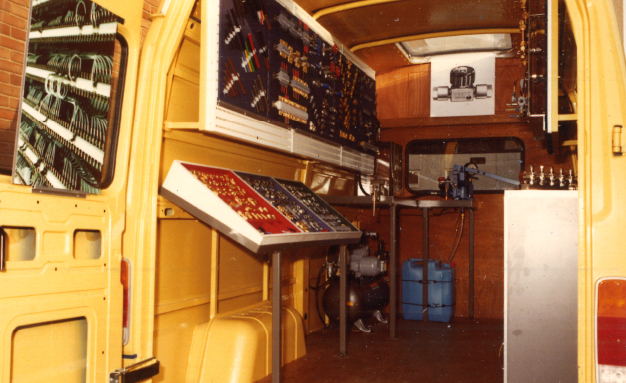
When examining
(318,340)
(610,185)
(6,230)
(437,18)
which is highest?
(437,18)

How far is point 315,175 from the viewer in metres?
5.85

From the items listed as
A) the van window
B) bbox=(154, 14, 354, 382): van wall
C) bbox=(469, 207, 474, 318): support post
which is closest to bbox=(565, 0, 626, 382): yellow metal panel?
bbox=(154, 14, 354, 382): van wall

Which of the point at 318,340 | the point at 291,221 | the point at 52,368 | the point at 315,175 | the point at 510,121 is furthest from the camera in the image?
the point at 510,121

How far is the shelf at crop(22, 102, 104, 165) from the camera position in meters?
2.09

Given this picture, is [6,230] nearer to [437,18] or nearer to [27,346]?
[27,346]

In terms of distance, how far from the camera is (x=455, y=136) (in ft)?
23.8

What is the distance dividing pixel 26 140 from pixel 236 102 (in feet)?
5.80

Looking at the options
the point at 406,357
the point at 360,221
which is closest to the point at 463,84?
the point at 360,221

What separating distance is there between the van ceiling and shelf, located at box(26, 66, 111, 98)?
2770 mm

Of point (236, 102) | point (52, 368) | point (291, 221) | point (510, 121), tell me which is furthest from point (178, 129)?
point (510, 121)

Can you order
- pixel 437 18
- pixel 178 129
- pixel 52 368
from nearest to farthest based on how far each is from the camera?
pixel 52 368 → pixel 178 129 → pixel 437 18

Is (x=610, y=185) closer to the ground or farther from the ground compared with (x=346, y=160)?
closer to the ground

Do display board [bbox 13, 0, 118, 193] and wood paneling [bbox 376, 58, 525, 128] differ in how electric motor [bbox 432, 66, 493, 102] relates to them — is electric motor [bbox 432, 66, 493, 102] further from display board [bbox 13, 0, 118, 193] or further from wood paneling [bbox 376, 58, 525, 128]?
display board [bbox 13, 0, 118, 193]

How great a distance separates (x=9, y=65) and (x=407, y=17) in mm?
3335
